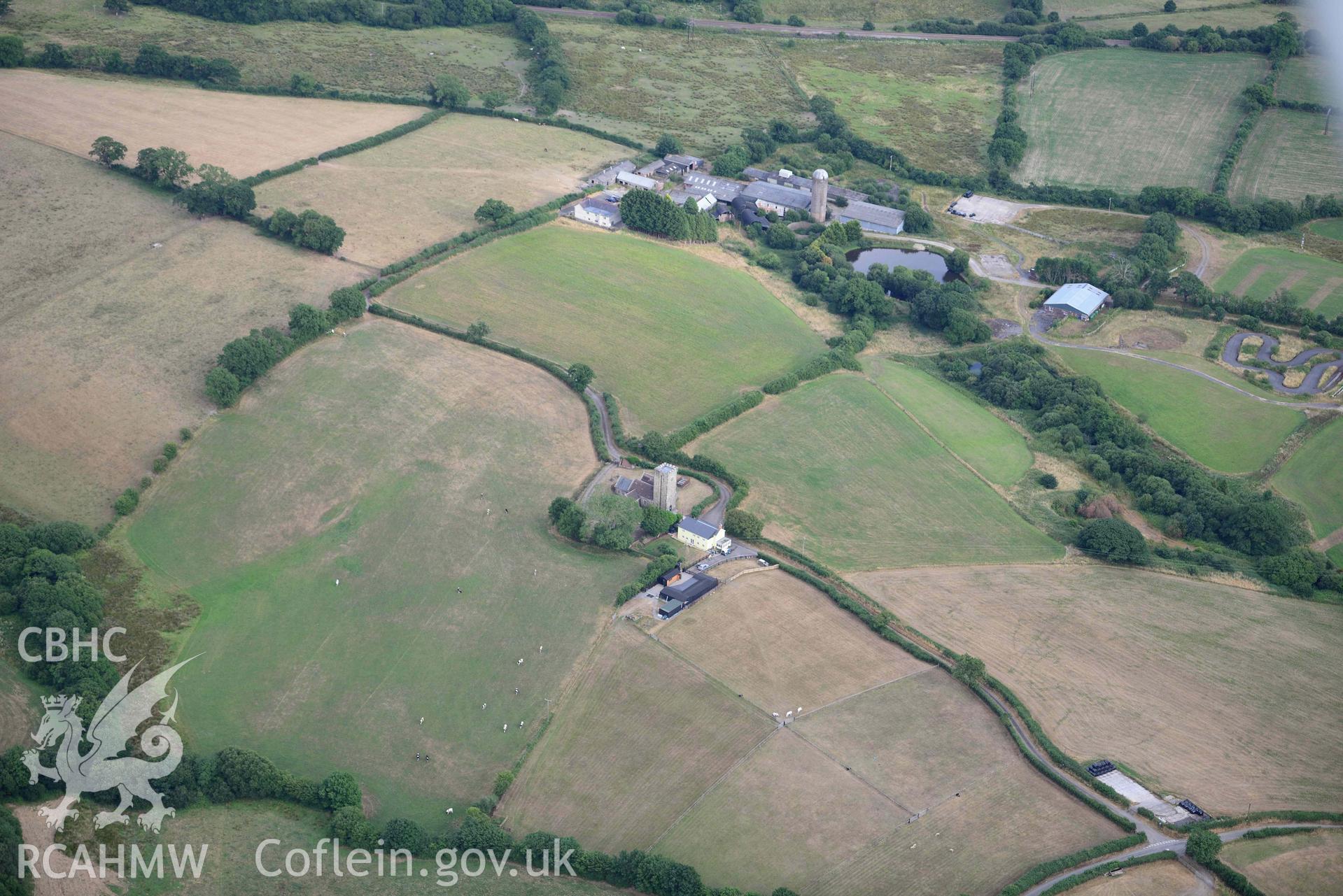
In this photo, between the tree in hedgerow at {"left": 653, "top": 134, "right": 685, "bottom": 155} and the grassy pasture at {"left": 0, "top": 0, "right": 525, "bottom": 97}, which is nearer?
the tree in hedgerow at {"left": 653, "top": 134, "right": 685, "bottom": 155}

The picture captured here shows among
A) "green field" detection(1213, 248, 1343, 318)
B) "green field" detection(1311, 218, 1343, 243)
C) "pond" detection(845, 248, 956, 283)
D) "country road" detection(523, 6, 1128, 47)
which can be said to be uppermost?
"country road" detection(523, 6, 1128, 47)

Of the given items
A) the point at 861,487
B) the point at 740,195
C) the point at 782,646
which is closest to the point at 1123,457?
the point at 861,487

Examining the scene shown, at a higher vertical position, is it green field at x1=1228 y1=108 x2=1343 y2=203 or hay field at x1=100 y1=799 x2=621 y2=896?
green field at x1=1228 y1=108 x2=1343 y2=203

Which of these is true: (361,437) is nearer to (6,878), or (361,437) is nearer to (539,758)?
(539,758)

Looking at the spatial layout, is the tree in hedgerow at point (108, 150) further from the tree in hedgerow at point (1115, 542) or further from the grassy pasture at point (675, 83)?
the tree in hedgerow at point (1115, 542)

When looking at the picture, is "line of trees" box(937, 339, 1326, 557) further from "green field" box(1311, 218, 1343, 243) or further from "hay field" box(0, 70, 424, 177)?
"hay field" box(0, 70, 424, 177)

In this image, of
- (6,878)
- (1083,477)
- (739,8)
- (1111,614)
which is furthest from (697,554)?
(739,8)

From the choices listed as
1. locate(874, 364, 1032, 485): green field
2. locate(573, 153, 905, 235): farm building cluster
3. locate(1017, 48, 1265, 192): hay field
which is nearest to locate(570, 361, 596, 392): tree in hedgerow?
locate(874, 364, 1032, 485): green field
